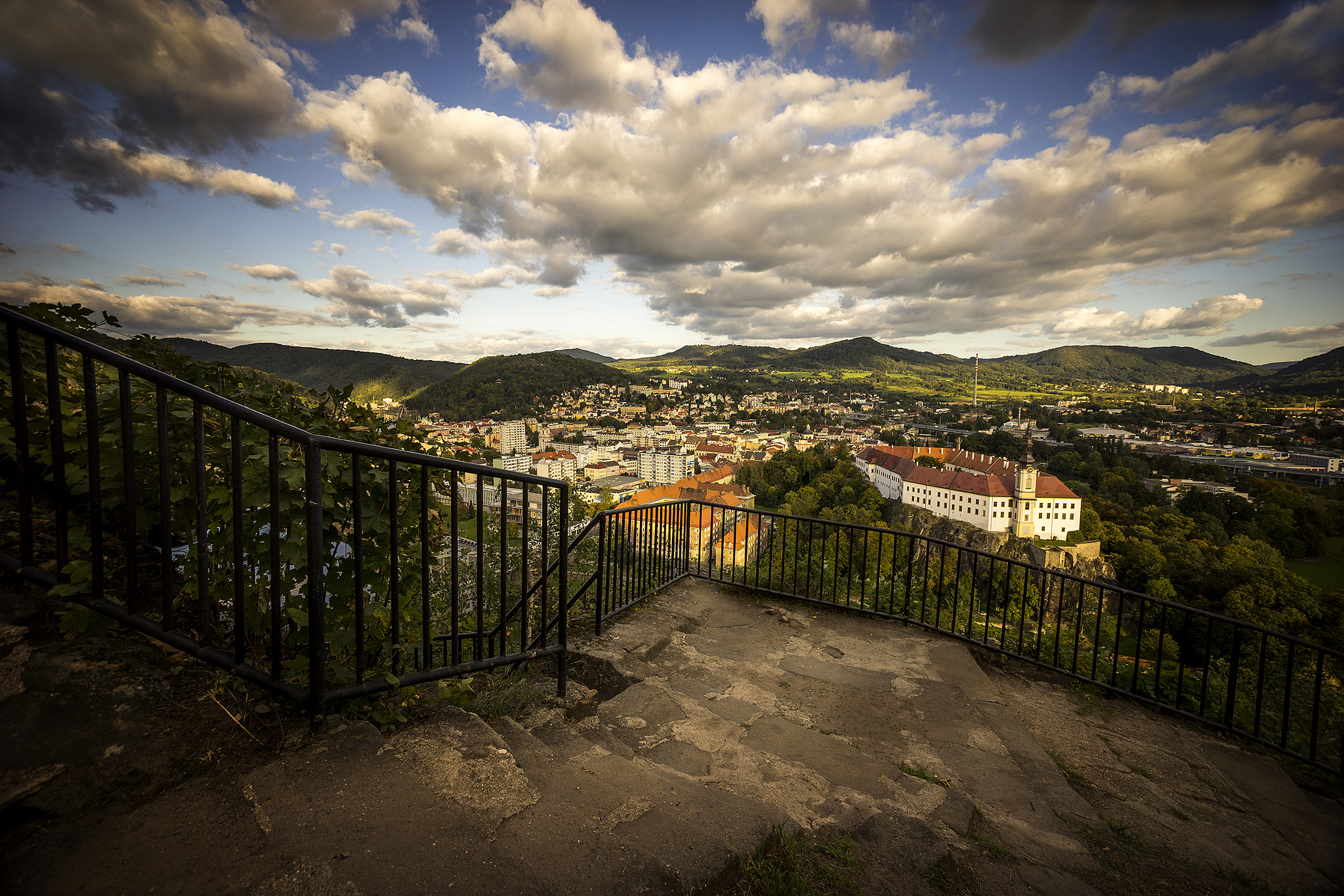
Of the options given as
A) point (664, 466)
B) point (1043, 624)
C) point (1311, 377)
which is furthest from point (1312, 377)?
point (1043, 624)

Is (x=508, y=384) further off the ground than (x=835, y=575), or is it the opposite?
(x=508, y=384)

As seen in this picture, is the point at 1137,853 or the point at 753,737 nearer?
the point at 1137,853

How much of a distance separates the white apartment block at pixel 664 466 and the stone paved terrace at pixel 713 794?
7161 cm

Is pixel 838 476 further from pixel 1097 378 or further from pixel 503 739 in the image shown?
pixel 1097 378

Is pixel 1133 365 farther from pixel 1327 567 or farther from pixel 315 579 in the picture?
pixel 315 579

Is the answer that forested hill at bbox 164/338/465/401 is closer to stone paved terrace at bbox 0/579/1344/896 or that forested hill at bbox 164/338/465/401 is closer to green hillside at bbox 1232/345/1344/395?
stone paved terrace at bbox 0/579/1344/896

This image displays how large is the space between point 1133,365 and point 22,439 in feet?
775

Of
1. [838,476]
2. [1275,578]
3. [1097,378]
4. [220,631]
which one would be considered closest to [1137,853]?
[220,631]

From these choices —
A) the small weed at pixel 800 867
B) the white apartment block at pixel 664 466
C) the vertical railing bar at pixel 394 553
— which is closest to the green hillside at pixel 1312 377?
the white apartment block at pixel 664 466

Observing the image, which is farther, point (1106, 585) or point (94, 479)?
point (1106, 585)

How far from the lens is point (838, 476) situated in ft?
188

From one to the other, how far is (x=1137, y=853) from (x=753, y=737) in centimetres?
164

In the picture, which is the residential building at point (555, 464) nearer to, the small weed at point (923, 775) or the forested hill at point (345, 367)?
the forested hill at point (345, 367)

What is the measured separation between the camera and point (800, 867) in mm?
1760
